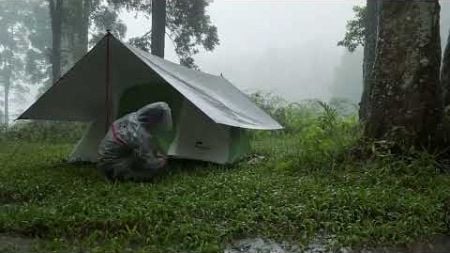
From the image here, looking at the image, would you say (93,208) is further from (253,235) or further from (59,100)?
(59,100)

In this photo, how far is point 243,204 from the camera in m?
4.52

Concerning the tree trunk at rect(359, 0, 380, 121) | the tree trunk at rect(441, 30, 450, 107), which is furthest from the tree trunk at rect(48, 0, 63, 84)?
the tree trunk at rect(441, 30, 450, 107)

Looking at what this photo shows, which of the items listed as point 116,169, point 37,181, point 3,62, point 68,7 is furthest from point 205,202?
point 3,62

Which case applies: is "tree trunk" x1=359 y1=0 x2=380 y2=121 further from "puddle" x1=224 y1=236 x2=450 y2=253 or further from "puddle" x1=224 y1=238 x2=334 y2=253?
"puddle" x1=224 y1=238 x2=334 y2=253

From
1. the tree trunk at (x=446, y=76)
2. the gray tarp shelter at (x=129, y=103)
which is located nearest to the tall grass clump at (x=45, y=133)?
the gray tarp shelter at (x=129, y=103)

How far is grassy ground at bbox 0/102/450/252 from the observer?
3779mm

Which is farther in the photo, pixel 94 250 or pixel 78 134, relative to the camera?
pixel 78 134

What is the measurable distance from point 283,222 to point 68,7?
832 inches

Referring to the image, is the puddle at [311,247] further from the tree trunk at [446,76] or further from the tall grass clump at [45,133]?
the tall grass clump at [45,133]

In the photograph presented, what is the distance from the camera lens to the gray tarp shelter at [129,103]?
729cm

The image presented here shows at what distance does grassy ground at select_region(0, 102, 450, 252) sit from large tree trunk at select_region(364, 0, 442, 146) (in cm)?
32

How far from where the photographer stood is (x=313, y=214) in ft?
13.9

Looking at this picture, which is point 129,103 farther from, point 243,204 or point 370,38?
point 370,38

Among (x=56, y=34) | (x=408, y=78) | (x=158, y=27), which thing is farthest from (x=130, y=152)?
(x=56, y=34)
